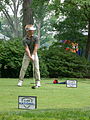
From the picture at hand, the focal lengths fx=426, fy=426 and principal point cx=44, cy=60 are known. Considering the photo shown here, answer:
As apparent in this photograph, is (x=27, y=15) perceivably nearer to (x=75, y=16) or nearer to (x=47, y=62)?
(x=75, y=16)

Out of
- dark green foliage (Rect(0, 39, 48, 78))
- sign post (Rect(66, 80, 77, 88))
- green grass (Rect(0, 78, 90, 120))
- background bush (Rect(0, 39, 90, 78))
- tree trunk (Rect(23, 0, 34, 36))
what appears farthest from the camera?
tree trunk (Rect(23, 0, 34, 36))

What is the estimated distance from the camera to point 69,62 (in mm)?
24656

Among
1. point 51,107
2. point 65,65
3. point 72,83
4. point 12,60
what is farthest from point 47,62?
point 51,107

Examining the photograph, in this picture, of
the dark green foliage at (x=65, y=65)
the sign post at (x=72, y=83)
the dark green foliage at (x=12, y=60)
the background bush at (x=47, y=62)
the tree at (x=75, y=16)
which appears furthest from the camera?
the tree at (x=75, y=16)

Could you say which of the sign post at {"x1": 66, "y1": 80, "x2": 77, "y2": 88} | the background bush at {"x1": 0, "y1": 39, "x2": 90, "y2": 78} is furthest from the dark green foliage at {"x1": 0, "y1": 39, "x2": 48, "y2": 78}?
the sign post at {"x1": 66, "y1": 80, "x2": 77, "y2": 88}

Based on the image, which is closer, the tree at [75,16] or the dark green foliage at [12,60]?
the dark green foliage at [12,60]

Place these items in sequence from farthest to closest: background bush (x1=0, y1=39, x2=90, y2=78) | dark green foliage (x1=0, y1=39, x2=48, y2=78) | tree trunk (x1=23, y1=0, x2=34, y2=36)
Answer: tree trunk (x1=23, y1=0, x2=34, y2=36) → background bush (x1=0, y1=39, x2=90, y2=78) → dark green foliage (x1=0, y1=39, x2=48, y2=78)

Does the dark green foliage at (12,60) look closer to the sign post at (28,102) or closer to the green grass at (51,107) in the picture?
the green grass at (51,107)

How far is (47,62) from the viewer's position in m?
24.1

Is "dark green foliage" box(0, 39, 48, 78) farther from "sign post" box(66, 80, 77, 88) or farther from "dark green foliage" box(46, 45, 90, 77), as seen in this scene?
"sign post" box(66, 80, 77, 88)

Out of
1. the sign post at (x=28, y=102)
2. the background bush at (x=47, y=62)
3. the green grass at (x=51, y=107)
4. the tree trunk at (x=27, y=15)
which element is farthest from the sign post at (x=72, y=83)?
the tree trunk at (x=27, y=15)

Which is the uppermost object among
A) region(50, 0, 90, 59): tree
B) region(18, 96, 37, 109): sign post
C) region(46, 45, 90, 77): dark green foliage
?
region(50, 0, 90, 59): tree

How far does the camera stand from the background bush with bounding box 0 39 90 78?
72.8ft

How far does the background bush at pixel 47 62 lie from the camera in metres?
22.2
